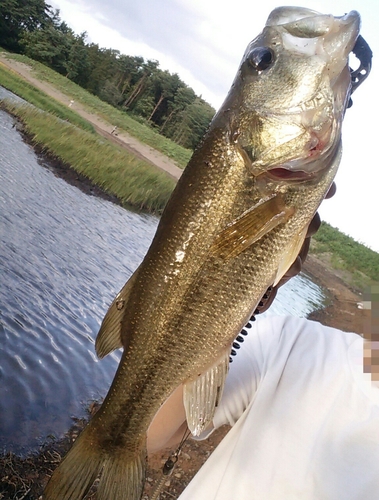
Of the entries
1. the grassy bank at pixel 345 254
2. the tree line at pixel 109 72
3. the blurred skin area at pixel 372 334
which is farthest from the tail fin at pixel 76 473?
→ the tree line at pixel 109 72

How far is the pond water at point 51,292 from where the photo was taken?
5.17 m

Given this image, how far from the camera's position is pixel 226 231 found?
4.99ft

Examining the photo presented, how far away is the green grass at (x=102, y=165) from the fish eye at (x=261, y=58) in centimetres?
1552

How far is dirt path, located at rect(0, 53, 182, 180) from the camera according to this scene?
3250cm

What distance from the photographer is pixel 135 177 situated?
17578 millimetres

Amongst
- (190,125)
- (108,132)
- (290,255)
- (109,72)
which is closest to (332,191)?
(290,255)

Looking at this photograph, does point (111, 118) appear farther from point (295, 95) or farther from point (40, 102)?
point (295, 95)

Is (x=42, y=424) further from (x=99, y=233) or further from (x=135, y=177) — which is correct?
(x=135, y=177)

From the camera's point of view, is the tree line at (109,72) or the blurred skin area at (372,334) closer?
the blurred skin area at (372,334)

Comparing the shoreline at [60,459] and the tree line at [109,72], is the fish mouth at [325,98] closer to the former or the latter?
the shoreline at [60,459]

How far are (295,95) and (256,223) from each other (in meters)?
0.49

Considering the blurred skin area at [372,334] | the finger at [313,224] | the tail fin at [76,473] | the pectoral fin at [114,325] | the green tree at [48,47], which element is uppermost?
the green tree at [48,47]

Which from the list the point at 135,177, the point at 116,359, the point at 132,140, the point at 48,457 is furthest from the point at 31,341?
the point at 132,140

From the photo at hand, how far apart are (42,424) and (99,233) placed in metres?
7.75
